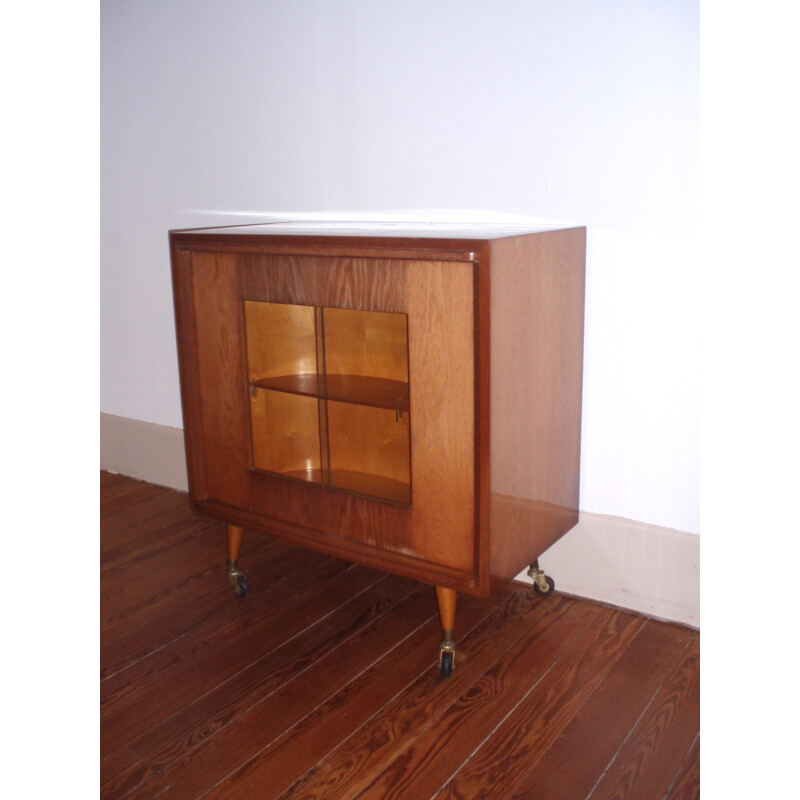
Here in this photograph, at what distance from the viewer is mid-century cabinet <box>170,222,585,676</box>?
6.08ft

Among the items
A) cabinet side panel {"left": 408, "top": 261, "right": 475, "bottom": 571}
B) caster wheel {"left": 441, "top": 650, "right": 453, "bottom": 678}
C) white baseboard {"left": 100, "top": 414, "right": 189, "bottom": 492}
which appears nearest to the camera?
cabinet side panel {"left": 408, "top": 261, "right": 475, "bottom": 571}

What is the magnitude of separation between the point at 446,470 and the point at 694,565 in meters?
0.77

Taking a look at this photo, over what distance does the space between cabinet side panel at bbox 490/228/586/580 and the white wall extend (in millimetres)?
93

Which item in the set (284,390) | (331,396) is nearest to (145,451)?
(284,390)

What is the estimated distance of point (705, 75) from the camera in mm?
320

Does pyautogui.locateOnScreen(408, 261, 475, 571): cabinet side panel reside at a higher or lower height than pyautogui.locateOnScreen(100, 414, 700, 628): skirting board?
higher

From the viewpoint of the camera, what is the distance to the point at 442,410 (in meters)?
1.90

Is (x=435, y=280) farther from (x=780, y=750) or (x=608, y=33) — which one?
(x=780, y=750)

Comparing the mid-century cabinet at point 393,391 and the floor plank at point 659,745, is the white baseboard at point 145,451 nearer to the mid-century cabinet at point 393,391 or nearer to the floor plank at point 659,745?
the mid-century cabinet at point 393,391

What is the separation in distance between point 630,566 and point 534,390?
2.07 feet

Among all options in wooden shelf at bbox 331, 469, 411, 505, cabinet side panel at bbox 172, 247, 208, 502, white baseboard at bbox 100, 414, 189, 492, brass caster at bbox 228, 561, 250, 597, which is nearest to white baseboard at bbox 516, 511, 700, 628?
wooden shelf at bbox 331, 469, 411, 505

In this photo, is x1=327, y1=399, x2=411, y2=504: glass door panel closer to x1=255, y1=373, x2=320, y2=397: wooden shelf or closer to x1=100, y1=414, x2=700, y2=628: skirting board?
x1=255, y1=373, x2=320, y2=397: wooden shelf
